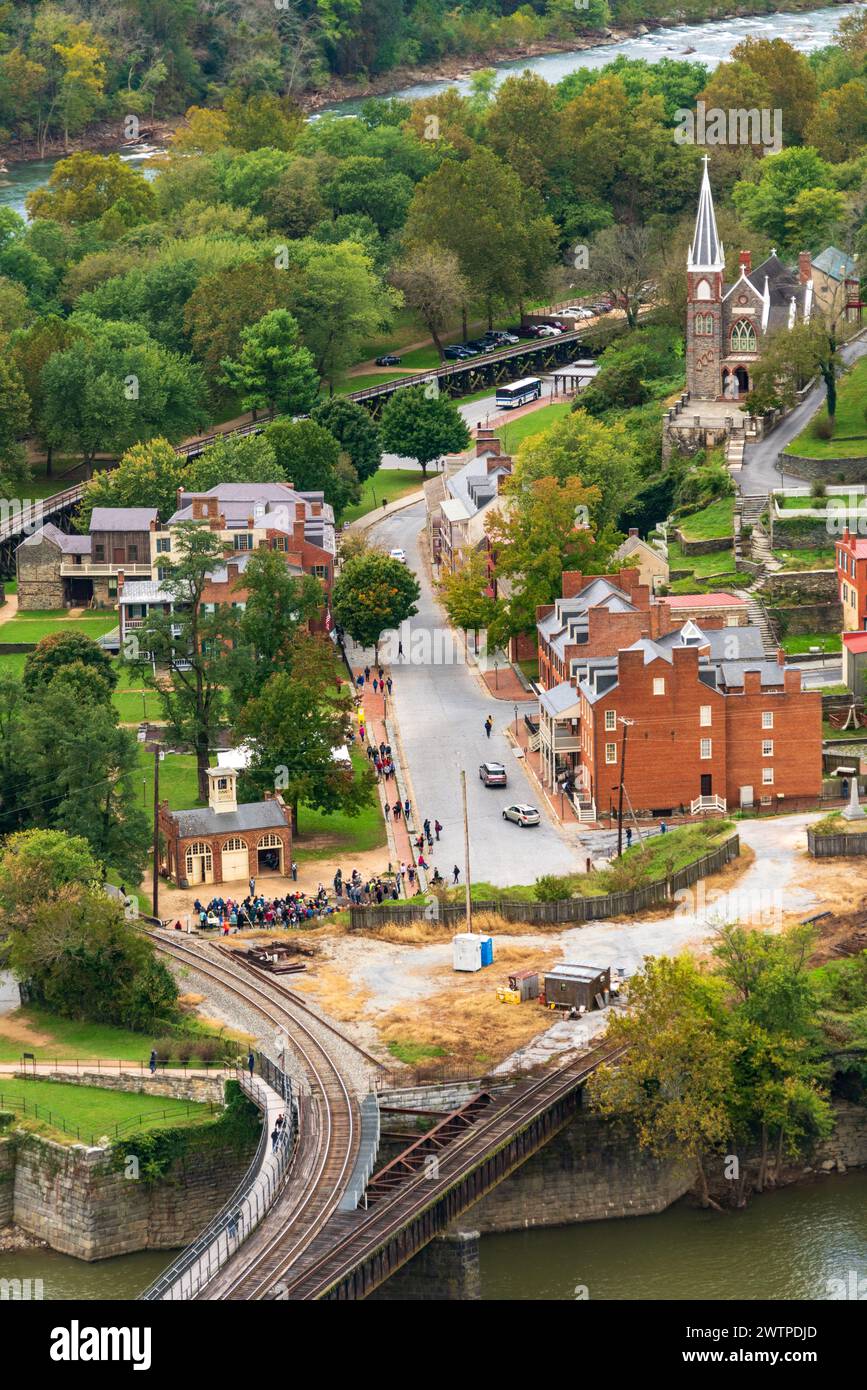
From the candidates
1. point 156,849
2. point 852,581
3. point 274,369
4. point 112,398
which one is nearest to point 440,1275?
point 156,849

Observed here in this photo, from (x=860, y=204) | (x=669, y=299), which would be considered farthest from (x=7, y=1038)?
(x=860, y=204)

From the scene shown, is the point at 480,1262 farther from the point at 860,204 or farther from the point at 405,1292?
the point at 860,204

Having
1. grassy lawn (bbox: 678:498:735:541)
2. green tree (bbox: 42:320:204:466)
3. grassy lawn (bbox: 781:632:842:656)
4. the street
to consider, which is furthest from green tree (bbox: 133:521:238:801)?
green tree (bbox: 42:320:204:466)

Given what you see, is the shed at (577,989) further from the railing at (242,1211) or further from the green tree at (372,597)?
the green tree at (372,597)

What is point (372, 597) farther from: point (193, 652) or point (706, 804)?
point (706, 804)

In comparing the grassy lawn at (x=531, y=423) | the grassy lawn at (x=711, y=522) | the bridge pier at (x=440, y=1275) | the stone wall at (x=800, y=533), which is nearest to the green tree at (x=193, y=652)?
the grassy lawn at (x=711, y=522)
